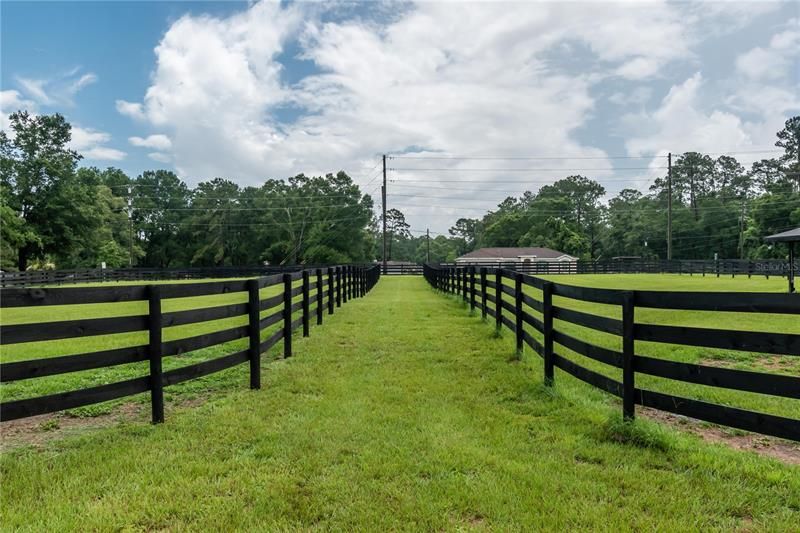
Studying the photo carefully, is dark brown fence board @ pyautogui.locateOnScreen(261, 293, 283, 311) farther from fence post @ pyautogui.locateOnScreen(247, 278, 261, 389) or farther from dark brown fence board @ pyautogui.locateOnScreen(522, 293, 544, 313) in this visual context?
dark brown fence board @ pyautogui.locateOnScreen(522, 293, 544, 313)

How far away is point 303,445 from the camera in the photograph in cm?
352

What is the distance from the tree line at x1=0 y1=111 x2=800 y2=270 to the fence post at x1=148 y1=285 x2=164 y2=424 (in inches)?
1721

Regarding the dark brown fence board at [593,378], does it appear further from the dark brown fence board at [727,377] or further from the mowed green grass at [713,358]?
the mowed green grass at [713,358]

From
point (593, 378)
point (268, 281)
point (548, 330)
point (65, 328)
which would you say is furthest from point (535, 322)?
point (65, 328)

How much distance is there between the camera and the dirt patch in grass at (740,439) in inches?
136

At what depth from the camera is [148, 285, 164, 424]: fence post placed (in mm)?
3977

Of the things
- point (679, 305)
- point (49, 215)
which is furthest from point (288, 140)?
point (679, 305)

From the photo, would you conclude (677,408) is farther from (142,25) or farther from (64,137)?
(64,137)

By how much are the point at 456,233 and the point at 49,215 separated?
8971cm

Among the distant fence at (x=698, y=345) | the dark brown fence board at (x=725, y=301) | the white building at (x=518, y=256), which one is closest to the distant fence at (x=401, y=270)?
the white building at (x=518, y=256)

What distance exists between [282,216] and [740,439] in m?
66.4

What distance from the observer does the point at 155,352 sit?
3.99 meters

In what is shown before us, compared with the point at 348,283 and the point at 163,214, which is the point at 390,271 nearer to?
the point at 348,283

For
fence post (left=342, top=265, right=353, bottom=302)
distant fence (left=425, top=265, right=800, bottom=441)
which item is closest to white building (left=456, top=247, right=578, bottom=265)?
fence post (left=342, top=265, right=353, bottom=302)
